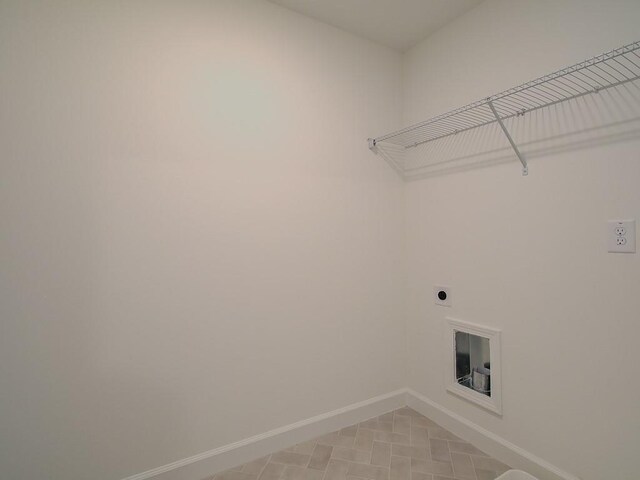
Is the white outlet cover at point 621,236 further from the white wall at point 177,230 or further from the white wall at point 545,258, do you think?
the white wall at point 177,230

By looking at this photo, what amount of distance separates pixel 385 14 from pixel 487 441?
2.50 m

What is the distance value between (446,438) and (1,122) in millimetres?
2614

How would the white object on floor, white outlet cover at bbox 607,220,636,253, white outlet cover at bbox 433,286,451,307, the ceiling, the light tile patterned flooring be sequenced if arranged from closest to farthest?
white outlet cover at bbox 607,220,636,253, the white object on floor, the light tile patterned flooring, the ceiling, white outlet cover at bbox 433,286,451,307

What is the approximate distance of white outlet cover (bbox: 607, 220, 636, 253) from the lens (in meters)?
1.15

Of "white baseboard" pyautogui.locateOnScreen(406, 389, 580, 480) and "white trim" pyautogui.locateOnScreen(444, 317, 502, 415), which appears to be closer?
"white baseboard" pyautogui.locateOnScreen(406, 389, 580, 480)

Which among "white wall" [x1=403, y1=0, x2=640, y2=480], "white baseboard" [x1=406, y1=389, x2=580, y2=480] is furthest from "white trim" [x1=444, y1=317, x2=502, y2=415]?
"white baseboard" [x1=406, y1=389, x2=580, y2=480]

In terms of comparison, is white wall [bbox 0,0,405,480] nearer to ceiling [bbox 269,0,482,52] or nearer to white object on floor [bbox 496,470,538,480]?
ceiling [bbox 269,0,482,52]

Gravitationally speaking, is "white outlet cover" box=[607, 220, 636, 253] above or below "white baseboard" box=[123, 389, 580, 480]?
above

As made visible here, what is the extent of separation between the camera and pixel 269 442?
165 centimetres

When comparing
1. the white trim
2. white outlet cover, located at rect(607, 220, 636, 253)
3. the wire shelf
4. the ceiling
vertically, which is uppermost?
the ceiling

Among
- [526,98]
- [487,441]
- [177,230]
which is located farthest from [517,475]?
[177,230]

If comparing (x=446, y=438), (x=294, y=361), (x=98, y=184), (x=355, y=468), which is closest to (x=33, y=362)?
(x=98, y=184)

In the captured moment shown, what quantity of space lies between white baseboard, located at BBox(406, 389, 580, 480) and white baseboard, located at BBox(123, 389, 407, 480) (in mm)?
176

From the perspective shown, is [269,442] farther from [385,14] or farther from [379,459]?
[385,14]
